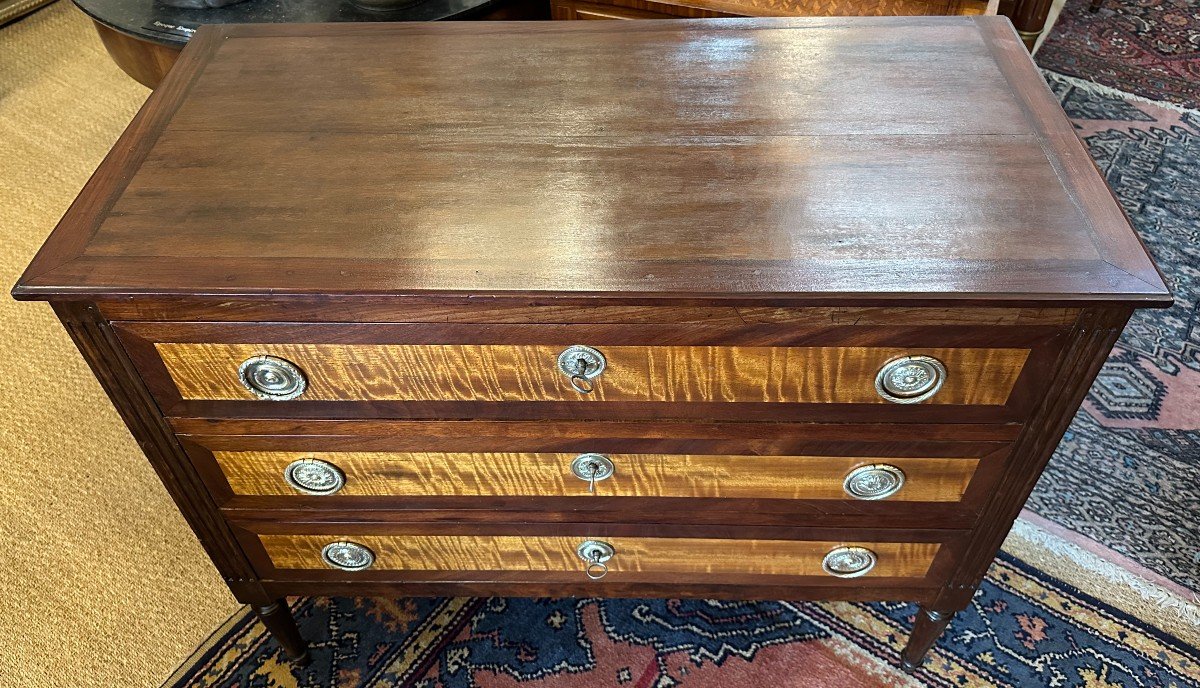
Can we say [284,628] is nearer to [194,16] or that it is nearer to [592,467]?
[592,467]

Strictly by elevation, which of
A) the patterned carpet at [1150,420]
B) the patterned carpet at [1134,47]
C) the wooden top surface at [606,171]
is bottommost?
the patterned carpet at [1150,420]

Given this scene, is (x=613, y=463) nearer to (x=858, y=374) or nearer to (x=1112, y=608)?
(x=858, y=374)

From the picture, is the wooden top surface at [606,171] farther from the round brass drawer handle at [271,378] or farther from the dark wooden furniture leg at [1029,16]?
the dark wooden furniture leg at [1029,16]

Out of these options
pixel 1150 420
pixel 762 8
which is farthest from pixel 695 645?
pixel 762 8

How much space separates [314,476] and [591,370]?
36cm

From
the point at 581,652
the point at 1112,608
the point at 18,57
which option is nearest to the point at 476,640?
the point at 581,652

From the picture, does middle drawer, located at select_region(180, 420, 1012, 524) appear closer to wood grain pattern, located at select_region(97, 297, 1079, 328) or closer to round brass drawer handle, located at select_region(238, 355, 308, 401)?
round brass drawer handle, located at select_region(238, 355, 308, 401)

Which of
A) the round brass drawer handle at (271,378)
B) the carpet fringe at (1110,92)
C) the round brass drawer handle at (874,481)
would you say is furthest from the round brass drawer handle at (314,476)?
the carpet fringe at (1110,92)

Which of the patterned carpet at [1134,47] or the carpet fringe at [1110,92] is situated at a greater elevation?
the patterned carpet at [1134,47]

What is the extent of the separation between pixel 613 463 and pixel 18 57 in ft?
8.14

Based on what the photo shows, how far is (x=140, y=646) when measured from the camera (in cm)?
127

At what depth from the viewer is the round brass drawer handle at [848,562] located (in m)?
1.02

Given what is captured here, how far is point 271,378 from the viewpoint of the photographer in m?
0.83

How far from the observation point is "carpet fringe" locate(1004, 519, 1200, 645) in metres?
1.27
